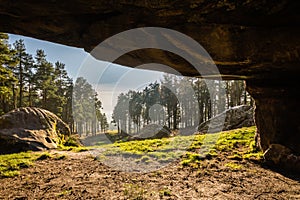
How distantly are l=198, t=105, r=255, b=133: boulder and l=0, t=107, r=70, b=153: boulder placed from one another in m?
15.0

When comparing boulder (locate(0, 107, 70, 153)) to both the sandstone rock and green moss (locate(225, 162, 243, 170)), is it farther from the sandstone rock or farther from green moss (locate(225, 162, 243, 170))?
the sandstone rock

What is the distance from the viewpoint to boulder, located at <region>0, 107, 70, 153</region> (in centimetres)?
1416

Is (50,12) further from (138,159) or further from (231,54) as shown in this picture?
(138,159)

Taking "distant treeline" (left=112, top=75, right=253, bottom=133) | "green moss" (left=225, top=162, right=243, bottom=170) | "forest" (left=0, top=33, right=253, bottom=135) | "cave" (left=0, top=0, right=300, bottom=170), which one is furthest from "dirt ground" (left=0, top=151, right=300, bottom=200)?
"distant treeline" (left=112, top=75, right=253, bottom=133)

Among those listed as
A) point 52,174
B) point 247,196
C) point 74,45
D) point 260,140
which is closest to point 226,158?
point 260,140

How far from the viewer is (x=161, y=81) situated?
5959 centimetres

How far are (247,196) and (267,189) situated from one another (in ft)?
3.40

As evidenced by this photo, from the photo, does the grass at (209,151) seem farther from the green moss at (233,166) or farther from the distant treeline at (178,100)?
the distant treeline at (178,100)

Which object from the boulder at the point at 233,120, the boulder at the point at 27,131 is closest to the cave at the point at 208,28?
the boulder at the point at 27,131

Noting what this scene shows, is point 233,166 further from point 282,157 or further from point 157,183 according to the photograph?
point 157,183

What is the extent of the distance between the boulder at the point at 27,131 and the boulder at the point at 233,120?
Answer: 15049 millimetres

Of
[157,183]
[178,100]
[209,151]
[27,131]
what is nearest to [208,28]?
[157,183]

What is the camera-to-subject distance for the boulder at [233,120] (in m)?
19.9

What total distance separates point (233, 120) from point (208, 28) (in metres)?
16.8
